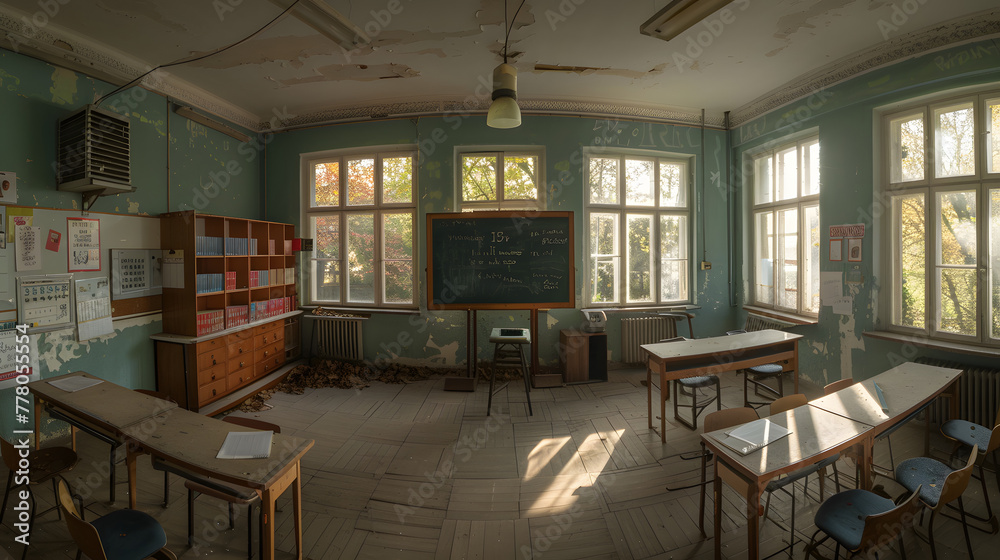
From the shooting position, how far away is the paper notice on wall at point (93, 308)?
359cm

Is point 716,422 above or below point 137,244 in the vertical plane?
below

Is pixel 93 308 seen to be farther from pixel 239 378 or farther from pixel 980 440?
pixel 980 440

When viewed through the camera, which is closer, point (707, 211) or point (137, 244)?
point (137, 244)

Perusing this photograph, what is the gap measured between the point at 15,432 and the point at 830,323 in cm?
819

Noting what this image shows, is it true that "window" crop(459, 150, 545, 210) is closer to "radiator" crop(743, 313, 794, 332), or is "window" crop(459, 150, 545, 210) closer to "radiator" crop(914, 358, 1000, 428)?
"radiator" crop(743, 313, 794, 332)

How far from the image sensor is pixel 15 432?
323cm

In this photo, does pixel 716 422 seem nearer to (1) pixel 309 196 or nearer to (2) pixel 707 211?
(2) pixel 707 211

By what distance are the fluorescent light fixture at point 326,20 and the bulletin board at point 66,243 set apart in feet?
9.31

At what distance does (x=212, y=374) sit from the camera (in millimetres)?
4195

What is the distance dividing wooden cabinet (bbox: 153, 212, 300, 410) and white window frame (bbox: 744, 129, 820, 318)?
6850 millimetres

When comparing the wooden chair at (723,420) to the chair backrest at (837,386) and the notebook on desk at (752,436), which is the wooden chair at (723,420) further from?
the chair backrest at (837,386)

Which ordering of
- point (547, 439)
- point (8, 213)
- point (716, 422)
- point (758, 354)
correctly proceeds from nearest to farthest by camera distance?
point (716, 422) < point (8, 213) < point (547, 439) < point (758, 354)

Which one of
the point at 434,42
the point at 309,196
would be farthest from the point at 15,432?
the point at 434,42

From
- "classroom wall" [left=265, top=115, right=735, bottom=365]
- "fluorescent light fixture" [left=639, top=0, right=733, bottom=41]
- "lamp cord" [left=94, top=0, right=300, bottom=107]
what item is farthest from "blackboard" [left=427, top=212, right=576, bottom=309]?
"lamp cord" [left=94, top=0, right=300, bottom=107]
